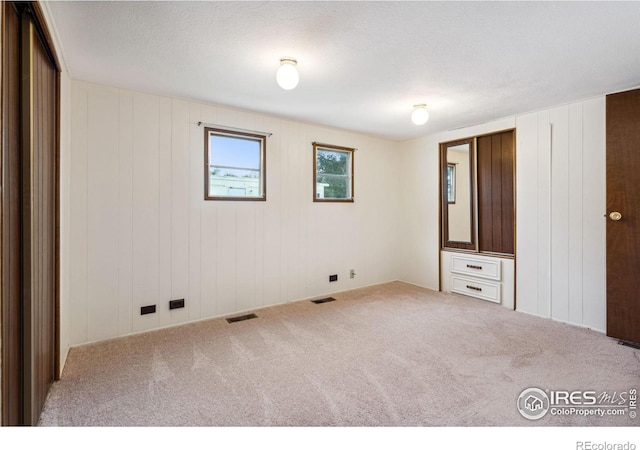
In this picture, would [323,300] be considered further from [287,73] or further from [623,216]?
[623,216]

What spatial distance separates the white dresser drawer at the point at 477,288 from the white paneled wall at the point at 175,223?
161 centimetres

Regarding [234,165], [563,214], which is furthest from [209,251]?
[563,214]

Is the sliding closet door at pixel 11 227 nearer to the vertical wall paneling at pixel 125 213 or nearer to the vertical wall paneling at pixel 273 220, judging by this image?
the vertical wall paneling at pixel 125 213

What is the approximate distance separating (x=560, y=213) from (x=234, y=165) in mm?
3784

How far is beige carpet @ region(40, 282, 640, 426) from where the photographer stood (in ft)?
6.25

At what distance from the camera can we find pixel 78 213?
9.51 ft

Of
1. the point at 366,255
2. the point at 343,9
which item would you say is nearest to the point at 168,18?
the point at 343,9

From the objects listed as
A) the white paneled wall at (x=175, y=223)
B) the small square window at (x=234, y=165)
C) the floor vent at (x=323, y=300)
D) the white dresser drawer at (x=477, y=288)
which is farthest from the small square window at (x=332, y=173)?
the white dresser drawer at (x=477, y=288)

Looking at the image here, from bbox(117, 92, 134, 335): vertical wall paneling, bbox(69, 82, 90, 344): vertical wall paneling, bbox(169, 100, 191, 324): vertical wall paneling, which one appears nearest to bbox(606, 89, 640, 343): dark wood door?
bbox(169, 100, 191, 324): vertical wall paneling

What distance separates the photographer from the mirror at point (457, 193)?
4.51 metres

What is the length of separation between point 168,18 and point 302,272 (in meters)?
3.20

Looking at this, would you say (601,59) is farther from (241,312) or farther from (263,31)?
(241,312)

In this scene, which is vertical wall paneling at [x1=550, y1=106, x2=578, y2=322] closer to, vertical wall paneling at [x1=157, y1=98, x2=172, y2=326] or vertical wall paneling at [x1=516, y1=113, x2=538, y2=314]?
vertical wall paneling at [x1=516, y1=113, x2=538, y2=314]

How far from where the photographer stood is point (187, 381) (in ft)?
7.54
